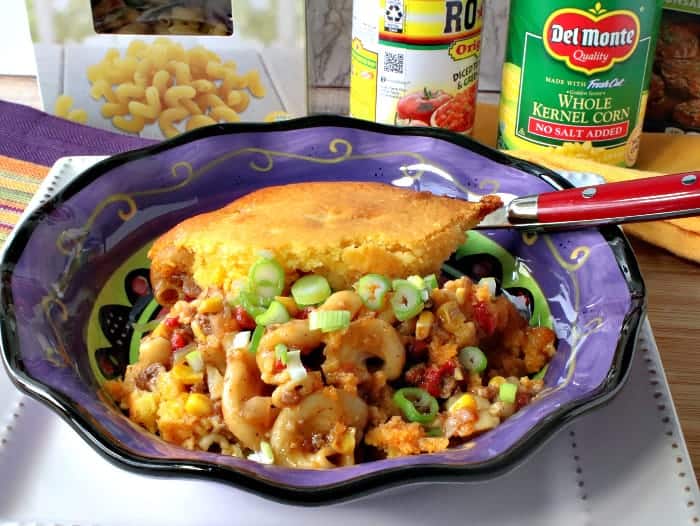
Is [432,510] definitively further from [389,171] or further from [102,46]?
[102,46]

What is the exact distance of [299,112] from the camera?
7.64 feet

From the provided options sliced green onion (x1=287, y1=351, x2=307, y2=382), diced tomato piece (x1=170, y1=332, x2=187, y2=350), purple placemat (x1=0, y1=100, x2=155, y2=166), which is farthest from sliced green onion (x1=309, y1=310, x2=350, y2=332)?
purple placemat (x1=0, y1=100, x2=155, y2=166)

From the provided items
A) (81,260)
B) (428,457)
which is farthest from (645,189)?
(81,260)

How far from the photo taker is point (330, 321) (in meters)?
1.24

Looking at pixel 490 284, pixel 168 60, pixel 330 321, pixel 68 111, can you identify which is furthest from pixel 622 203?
pixel 68 111

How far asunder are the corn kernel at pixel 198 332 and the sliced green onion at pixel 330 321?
0.21m

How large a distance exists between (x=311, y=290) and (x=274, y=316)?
0.32ft

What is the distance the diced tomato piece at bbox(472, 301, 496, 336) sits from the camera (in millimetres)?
1397

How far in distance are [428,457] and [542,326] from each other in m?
0.52

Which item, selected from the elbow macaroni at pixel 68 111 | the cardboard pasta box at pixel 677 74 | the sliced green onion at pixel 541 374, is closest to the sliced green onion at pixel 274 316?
the sliced green onion at pixel 541 374

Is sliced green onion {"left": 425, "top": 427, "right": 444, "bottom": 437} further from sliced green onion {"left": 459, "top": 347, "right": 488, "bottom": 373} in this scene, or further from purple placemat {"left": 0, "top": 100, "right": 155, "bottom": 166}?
purple placemat {"left": 0, "top": 100, "right": 155, "bottom": 166}

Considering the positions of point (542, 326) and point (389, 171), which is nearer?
point (542, 326)

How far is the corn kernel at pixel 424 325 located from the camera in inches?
52.2

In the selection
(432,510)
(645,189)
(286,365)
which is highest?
→ (645,189)
